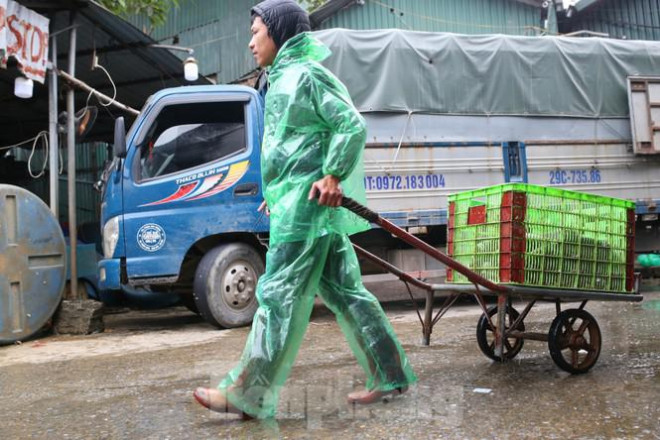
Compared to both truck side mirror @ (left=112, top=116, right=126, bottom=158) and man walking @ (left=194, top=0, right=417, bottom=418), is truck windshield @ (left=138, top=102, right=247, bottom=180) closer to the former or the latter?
truck side mirror @ (left=112, top=116, right=126, bottom=158)

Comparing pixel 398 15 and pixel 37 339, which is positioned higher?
pixel 398 15

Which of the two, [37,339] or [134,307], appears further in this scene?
[134,307]

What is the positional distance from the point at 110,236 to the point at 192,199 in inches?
32.9

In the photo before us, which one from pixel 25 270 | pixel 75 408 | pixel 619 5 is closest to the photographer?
pixel 75 408

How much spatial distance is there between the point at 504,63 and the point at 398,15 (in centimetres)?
656

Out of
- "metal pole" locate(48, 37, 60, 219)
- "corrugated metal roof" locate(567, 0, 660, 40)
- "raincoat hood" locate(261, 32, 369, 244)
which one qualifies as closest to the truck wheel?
"metal pole" locate(48, 37, 60, 219)

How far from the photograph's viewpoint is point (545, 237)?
356 cm

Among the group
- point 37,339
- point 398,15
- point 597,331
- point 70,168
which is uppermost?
point 398,15

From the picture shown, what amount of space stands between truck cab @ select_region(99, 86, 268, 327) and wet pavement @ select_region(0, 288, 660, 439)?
74cm

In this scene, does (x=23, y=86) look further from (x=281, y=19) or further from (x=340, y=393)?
(x=340, y=393)

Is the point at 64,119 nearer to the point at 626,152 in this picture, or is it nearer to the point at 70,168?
the point at 70,168

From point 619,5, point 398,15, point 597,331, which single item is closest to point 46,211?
point 597,331

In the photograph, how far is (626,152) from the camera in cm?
812

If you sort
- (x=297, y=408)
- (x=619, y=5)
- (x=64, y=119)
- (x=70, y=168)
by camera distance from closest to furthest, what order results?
(x=297, y=408) < (x=70, y=168) < (x=64, y=119) < (x=619, y=5)
